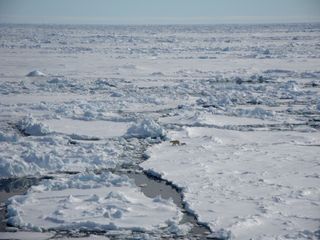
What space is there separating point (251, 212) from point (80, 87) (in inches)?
437

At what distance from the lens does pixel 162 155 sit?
26.1ft

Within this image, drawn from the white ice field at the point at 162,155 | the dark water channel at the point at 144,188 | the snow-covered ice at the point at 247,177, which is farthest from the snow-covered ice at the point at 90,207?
the snow-covered ice at the point at 247,177

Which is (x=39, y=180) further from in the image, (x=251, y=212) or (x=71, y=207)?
(x=251, y=212)

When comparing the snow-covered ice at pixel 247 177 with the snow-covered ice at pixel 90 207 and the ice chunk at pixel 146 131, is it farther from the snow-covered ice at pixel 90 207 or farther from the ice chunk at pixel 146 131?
the snow-covered ice at pixel 90 207

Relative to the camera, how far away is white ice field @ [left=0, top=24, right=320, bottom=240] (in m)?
5.17

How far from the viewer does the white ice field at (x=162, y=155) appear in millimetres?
5172

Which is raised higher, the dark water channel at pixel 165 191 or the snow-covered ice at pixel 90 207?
the snow-covered ice at pixel 90 207

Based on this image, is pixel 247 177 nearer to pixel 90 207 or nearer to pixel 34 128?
pixel 90 207

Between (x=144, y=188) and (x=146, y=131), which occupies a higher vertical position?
(x=146, y=131)

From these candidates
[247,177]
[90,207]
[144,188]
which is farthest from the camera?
[247,177]

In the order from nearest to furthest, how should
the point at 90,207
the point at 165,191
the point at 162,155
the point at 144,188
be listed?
the point at 90,207 < the point at 165,191 < the point at 144,188 < the point at 162,155

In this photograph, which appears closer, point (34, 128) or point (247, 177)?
point (247, 177)

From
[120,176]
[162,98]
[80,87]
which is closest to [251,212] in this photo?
[120,176]

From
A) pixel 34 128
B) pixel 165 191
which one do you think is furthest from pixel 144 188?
pixel 34 128
